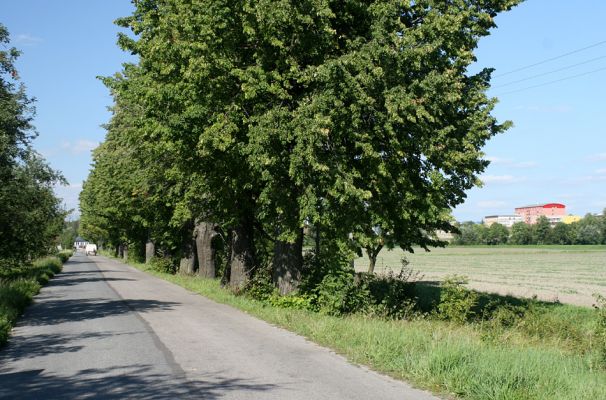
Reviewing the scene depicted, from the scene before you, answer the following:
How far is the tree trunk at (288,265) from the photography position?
18.3 metres

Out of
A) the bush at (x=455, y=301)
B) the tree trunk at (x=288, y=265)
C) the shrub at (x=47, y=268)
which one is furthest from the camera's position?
the shrub at (x=47, y=268)

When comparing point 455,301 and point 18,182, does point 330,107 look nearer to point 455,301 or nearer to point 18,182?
point 455,301

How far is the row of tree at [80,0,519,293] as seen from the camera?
48.4 feet

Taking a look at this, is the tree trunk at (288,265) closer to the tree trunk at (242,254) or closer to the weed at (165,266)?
the tree trunk at (242,254)

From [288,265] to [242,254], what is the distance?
192 inches

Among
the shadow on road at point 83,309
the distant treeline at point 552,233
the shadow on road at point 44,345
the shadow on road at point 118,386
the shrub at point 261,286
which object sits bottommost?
the shadow on road at point 118,386

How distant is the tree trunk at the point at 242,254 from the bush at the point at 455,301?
8.24m

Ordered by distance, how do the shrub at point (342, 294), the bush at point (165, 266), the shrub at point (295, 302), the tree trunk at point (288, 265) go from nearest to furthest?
the shrub at point (342, 294), the shrub at point (295, 302), the tree trunk at point (288, 265), the bush at point (165, 266)

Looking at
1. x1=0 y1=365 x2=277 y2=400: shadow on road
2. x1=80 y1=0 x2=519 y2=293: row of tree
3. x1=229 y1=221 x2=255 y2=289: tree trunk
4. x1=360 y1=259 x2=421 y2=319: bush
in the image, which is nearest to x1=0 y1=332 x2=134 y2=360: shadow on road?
x1=0 y1=365 x2=277 y2=400: shadow on road

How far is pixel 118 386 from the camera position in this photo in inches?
300

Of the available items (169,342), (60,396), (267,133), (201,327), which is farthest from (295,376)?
(267,133)

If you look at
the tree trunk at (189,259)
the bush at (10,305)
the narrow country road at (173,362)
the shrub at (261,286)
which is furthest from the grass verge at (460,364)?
the tree trunk at (189,259)

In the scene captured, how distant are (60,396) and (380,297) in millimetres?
12395

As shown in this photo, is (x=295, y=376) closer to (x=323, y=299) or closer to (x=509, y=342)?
(x=509, y=342)
